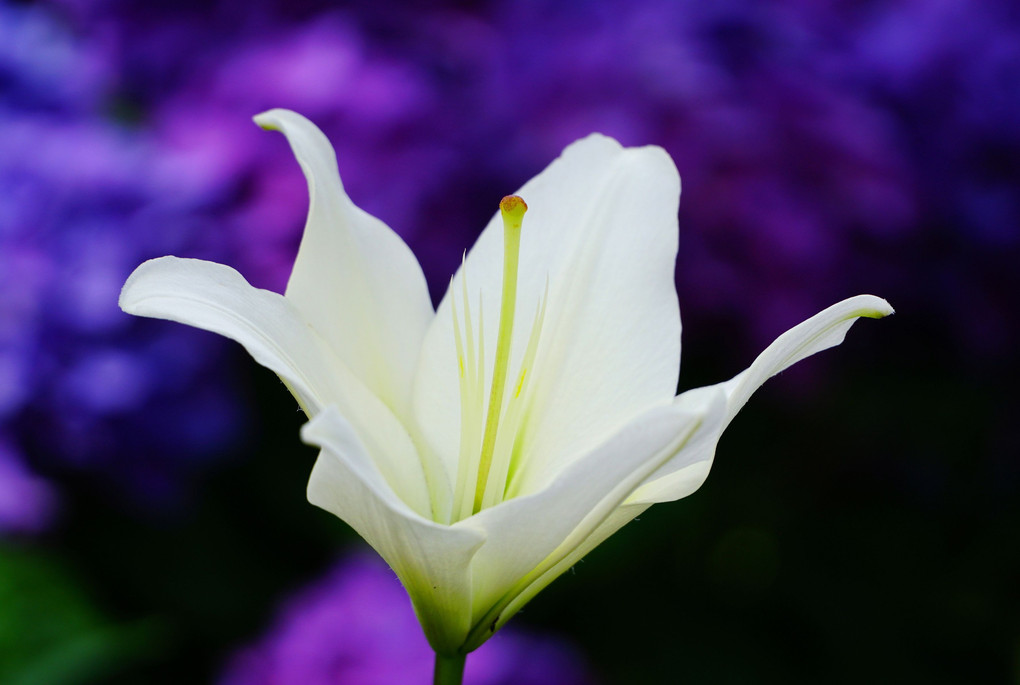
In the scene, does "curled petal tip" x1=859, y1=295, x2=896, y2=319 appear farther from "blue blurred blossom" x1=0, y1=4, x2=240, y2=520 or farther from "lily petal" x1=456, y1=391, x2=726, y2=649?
"blue blurred blossom" x1=0, y1=4, x2=240, y2=520

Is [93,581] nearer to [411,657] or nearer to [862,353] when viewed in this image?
[411,657]

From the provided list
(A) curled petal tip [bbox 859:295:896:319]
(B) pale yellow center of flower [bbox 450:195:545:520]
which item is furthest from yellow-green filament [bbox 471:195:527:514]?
(A) curled petal tip [bbox 859:295:896:319]

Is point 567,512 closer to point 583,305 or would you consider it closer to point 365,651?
point 583,305

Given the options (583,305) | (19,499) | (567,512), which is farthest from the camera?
(19,499)

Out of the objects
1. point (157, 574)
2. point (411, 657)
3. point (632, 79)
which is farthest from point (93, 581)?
point (632, 79)

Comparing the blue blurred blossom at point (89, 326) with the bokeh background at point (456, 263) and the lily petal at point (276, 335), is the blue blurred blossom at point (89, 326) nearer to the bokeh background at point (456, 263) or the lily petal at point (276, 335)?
the bokeh background at point (456, 263)

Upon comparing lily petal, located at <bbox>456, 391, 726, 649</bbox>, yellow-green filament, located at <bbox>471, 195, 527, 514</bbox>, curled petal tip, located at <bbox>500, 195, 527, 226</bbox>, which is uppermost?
curled petal tip, located at <bbox>500, 195, 527, 226</bbox>

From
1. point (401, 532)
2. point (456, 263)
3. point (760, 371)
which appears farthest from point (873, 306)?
point (456, 263)
